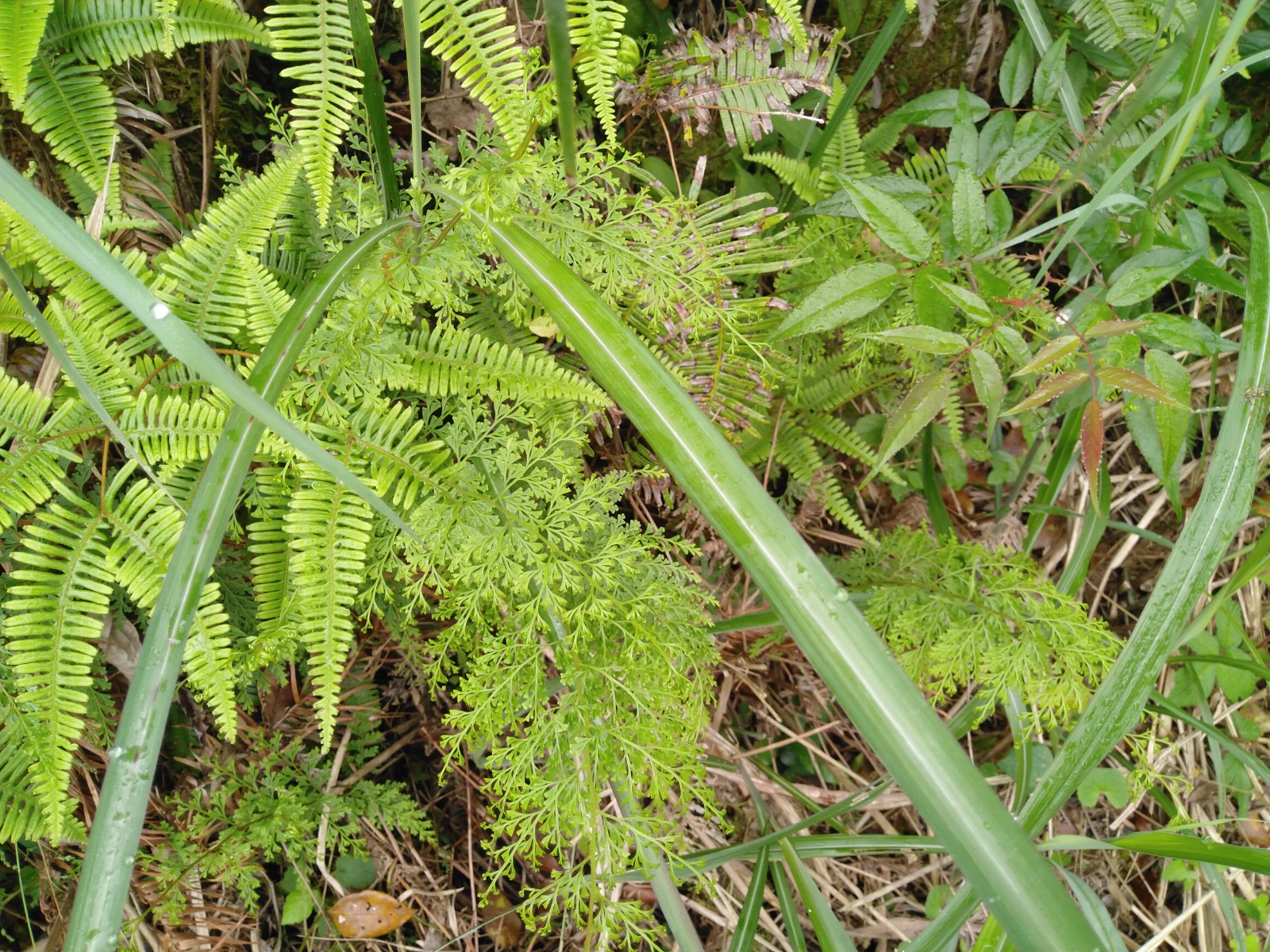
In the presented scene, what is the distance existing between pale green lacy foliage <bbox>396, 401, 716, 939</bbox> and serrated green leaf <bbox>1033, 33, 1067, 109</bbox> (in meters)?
1.32

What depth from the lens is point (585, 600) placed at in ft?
4.73

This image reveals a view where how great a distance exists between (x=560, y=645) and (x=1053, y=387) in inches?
40.2

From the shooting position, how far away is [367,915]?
2.13 meters

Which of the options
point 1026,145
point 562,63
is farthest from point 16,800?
point 1026,145

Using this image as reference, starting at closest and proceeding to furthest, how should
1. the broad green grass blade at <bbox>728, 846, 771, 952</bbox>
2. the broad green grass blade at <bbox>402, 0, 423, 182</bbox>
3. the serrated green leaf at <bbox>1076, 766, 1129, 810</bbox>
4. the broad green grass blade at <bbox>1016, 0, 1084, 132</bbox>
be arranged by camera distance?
the broad green grass blade at <bbox>402, 0, 423, 182</bbox> < the broad green grass blade at <bbox>728, 846, 771, 952</bbox> < the broad green grass blade at <bbox>1016, 0, 1084, 132</bbox> < the serrated green leaf at <bbox>1076, 766, 1129, 810</bbox>

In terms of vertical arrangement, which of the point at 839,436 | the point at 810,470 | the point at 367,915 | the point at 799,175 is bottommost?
the point at 367,915

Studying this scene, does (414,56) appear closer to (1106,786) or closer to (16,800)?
(16,800)

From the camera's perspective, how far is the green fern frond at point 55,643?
132 cm

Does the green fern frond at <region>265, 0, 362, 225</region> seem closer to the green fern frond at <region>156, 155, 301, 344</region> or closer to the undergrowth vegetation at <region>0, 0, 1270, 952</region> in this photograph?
the undergrowth vegetation at <region>0, 0, 1270, 952</region>

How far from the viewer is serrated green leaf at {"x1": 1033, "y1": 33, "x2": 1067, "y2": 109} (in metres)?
1.71

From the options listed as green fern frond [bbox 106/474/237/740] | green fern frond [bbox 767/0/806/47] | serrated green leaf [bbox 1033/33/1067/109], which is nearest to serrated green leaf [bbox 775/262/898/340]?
green fern frond [bbox 767/0/806/47]

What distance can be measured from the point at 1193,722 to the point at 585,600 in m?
1.60

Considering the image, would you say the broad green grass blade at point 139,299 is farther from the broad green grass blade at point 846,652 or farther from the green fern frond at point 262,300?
the green fern frond at point 262,300

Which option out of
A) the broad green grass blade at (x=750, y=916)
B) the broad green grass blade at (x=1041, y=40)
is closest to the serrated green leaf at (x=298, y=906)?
the broad green grass blade at (x=750, y=916)
